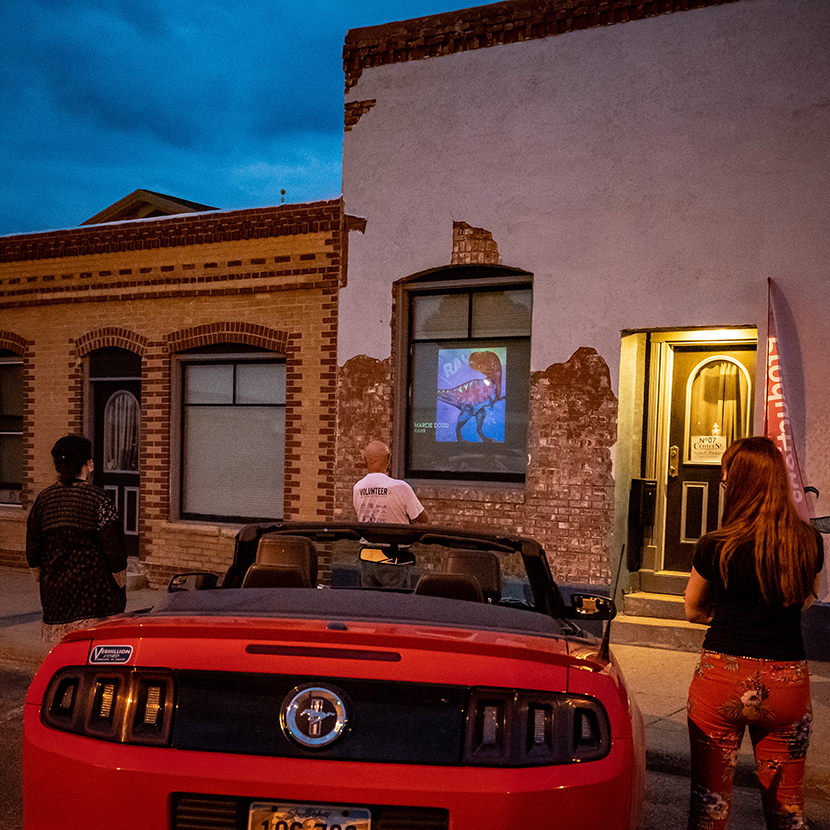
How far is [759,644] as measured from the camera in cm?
329

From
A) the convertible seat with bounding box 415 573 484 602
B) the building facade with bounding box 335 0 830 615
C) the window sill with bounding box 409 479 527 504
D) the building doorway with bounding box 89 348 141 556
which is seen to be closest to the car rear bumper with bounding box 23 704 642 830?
the convertible seat with bounding box 415 573 484 602

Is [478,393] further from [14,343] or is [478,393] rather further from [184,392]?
[14,343]

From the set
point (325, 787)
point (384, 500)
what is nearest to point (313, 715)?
point (325, 787)

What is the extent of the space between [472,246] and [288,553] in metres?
6.07

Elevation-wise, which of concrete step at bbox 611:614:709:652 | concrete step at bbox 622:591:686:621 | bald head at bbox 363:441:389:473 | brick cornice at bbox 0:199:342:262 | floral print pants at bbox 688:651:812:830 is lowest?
concrete step at bbox 611:614:709:652

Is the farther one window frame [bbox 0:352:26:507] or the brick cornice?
window frame [bbox 0:352:26:507]

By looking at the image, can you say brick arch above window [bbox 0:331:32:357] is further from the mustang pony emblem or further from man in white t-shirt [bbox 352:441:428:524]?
the mustang pony emblem

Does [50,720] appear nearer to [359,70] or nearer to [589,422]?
[589,422]

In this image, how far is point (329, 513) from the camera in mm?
10375

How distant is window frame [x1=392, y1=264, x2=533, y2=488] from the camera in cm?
944

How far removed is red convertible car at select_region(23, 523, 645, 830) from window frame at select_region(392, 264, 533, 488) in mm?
6799

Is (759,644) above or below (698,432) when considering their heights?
below

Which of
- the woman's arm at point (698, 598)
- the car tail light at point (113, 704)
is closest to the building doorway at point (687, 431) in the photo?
the woman's arm at point (698, 598)

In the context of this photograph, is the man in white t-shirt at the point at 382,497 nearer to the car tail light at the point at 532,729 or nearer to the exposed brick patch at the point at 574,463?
the exposed brick patch at the point at 574,463
